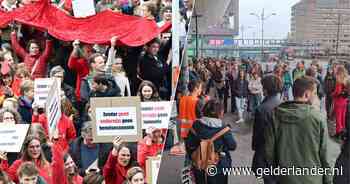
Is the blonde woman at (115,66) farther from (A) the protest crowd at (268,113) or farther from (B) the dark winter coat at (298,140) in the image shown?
(B) the dark winter coat at (298,140)

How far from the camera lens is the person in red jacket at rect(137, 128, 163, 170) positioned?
2.37 m

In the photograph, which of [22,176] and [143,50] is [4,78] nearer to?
[22,176]

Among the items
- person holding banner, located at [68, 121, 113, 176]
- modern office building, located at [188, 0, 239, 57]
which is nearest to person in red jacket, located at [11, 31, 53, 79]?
person holding banner, located at [68, 121, 113, 176]

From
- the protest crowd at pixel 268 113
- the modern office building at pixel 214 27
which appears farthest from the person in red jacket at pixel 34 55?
the protest crowd at pixel 268 113

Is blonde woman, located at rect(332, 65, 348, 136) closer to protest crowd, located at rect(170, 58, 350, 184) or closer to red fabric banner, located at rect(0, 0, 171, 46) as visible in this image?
protest crowd, located at rect(170, 58, 350, 184)

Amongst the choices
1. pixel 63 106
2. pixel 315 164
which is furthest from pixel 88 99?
pixel 315 164

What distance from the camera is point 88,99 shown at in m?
2.58

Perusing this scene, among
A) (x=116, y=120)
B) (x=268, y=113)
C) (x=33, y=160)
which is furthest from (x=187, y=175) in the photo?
(x=33, y=160)

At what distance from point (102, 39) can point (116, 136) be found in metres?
0.67

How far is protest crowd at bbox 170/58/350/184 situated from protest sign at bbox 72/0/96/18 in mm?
1531

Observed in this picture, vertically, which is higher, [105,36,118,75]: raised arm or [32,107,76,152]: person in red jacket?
[105,36,118,75]: raised arm

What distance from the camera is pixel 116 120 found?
2307 millimetres

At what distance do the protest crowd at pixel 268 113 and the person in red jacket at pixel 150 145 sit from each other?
99 cm

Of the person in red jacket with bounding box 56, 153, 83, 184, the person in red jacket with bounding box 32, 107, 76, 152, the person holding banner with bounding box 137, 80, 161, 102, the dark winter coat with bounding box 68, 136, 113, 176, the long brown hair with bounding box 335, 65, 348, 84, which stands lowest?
the person in red jacket with bounding box 56, 153, 83, 184
